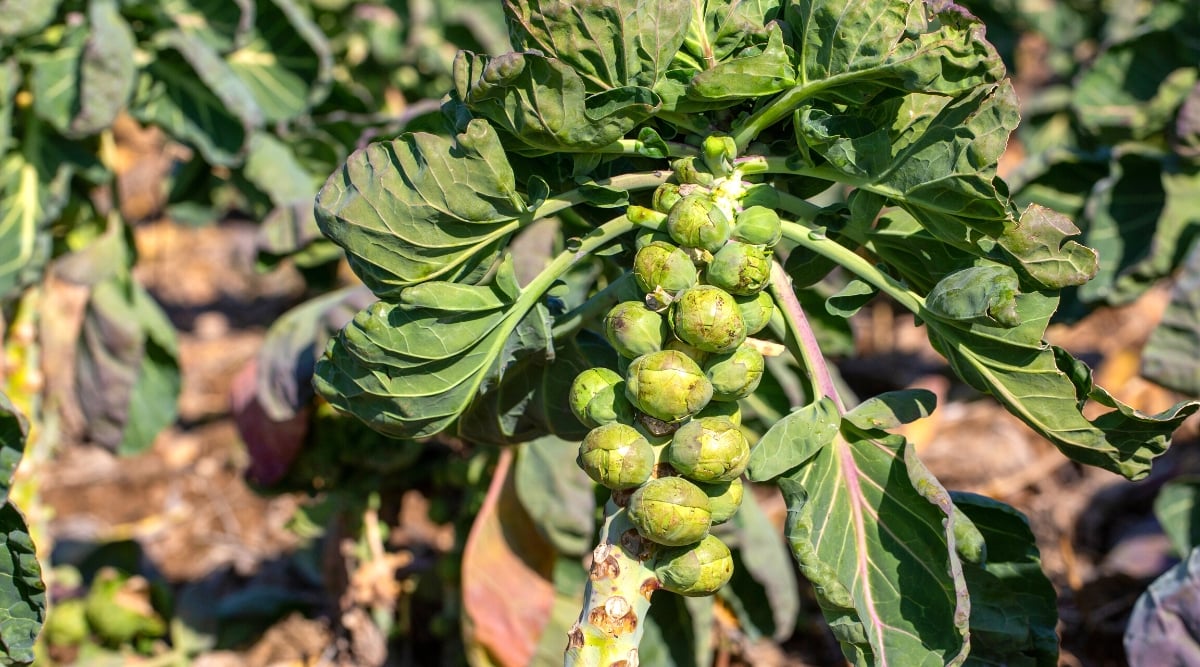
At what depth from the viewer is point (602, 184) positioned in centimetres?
149

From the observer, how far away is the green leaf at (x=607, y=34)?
4.48 ft

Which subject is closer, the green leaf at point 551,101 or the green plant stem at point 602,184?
the green leaf at point 551,101

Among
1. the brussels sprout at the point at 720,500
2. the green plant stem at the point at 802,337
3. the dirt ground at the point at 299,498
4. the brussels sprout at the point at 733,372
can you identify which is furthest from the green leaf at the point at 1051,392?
the dirt ground at the point at 299,498

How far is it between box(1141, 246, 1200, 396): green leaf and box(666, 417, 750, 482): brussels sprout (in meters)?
1.43

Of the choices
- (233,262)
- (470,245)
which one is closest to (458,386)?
(470,245)

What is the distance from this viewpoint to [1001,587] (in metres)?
1.59

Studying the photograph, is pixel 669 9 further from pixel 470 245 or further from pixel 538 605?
pixel 538 605

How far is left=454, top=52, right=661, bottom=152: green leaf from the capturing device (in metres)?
1.34

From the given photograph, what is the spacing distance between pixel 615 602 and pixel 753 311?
0.40 metres

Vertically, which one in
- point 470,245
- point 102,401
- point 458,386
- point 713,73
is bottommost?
point 102,401

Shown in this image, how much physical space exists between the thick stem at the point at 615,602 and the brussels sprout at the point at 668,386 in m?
0.17

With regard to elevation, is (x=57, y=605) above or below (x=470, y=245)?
below

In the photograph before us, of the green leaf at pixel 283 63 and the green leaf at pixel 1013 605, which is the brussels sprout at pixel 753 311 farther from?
the green leaf at pixel 283 63

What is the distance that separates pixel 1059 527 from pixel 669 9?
2461 mm
